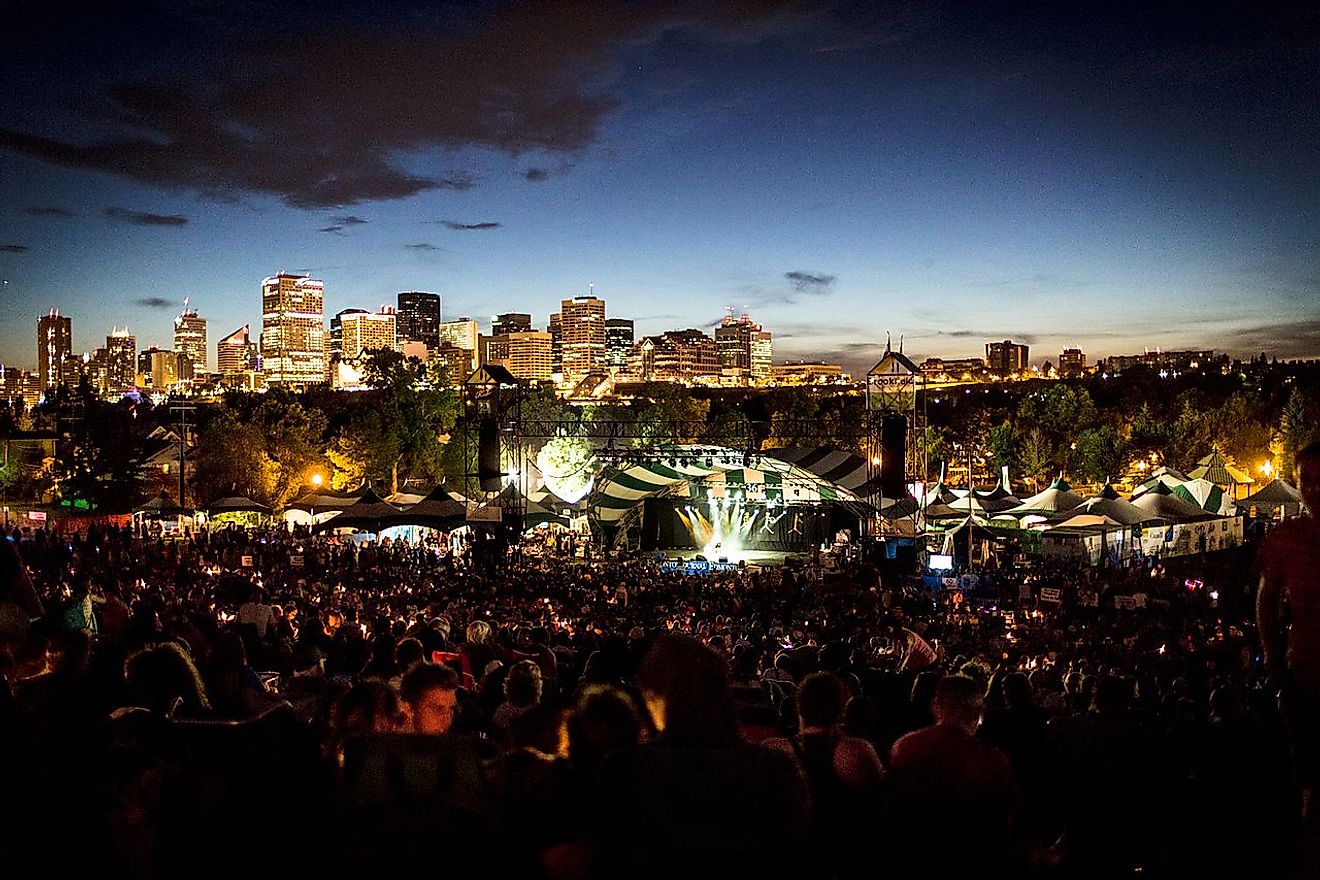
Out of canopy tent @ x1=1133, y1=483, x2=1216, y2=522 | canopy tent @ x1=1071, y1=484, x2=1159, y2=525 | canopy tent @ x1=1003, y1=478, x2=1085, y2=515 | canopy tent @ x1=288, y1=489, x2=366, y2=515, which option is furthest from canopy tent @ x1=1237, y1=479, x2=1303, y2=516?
canopy tent @ x1=288, y1=489, x2=366, y2=515

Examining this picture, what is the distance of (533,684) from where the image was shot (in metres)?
4.26

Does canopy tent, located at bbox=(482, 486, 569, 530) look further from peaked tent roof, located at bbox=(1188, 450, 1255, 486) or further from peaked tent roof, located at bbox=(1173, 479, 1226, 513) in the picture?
peaked tent roof, located at bbox=(1188, 450, 1255, 486)

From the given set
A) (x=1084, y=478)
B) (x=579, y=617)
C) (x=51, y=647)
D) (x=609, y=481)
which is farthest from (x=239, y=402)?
(x=51, y=647)

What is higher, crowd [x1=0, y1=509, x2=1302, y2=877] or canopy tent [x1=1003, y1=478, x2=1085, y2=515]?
crowd [x1=0, y1=509, x2=1302, y2=877]

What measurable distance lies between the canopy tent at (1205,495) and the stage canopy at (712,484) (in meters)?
11.3

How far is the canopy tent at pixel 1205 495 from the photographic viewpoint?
2935 cm

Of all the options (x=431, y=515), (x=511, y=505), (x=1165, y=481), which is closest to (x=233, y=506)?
(x=431, y=515)

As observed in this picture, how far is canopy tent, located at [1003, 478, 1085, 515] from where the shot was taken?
2639 cm

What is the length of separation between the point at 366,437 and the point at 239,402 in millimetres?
30547

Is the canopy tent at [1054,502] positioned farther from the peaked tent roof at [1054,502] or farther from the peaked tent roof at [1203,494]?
the peaked tent roof at [1203,494]

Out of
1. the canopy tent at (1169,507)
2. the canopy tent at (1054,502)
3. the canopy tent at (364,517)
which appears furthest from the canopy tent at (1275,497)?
the canopy tent at (364,517)

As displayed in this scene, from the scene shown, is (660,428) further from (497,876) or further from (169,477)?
(497,876)

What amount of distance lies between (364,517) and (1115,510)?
1876cm

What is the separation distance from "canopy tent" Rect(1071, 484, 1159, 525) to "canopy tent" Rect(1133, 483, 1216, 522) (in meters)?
0.73
